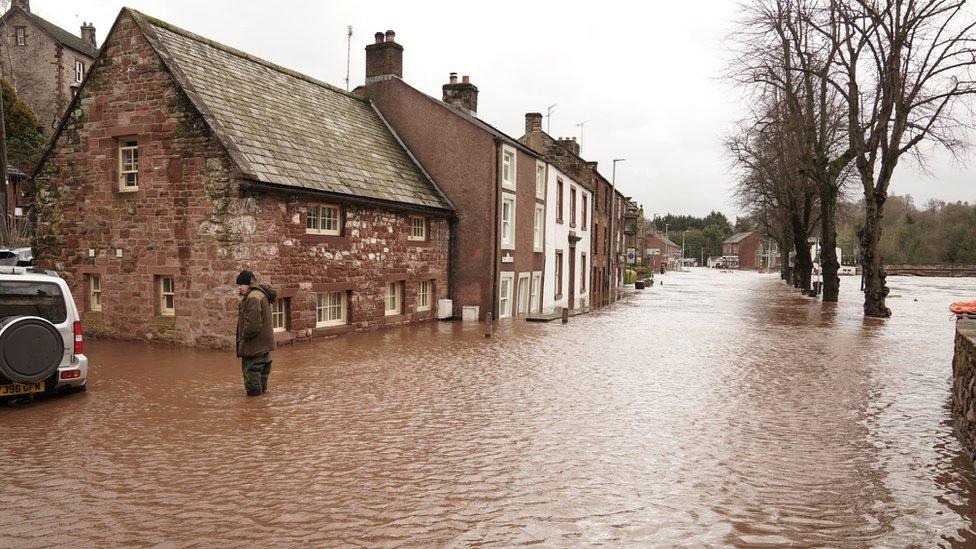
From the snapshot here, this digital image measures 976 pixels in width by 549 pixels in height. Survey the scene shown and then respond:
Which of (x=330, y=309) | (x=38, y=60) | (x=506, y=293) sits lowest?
(x=330, y=309)

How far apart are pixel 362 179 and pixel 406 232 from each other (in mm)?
2452

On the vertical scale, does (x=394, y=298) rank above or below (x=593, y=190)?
below

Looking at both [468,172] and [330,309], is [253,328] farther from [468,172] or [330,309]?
[468,172]

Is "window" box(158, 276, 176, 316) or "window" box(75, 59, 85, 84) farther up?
"window" box(75, 59, 85, 84)

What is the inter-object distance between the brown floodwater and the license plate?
259 mm

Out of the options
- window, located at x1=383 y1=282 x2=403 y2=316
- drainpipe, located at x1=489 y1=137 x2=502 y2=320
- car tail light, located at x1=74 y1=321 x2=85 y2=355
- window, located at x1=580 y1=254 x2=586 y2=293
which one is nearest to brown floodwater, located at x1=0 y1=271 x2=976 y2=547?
car tail light, located at x1=74 y1=321 x2=85 y2=355

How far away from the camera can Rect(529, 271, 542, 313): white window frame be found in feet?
88.4

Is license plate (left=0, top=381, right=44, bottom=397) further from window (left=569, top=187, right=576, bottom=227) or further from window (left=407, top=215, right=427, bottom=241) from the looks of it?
window (left=569, top=187, right=576, bottom=227)

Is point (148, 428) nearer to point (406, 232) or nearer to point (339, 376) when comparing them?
point (339, 376)

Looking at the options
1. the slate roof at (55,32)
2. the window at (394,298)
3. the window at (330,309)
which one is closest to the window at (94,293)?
the window at (330,309)

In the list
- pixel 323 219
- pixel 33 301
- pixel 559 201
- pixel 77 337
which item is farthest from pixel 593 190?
pixel 33 301

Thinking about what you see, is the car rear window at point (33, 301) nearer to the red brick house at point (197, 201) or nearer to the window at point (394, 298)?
the red brick house at point (197, 201)

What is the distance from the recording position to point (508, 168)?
23.3 metres

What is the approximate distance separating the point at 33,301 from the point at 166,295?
23.3 ft
